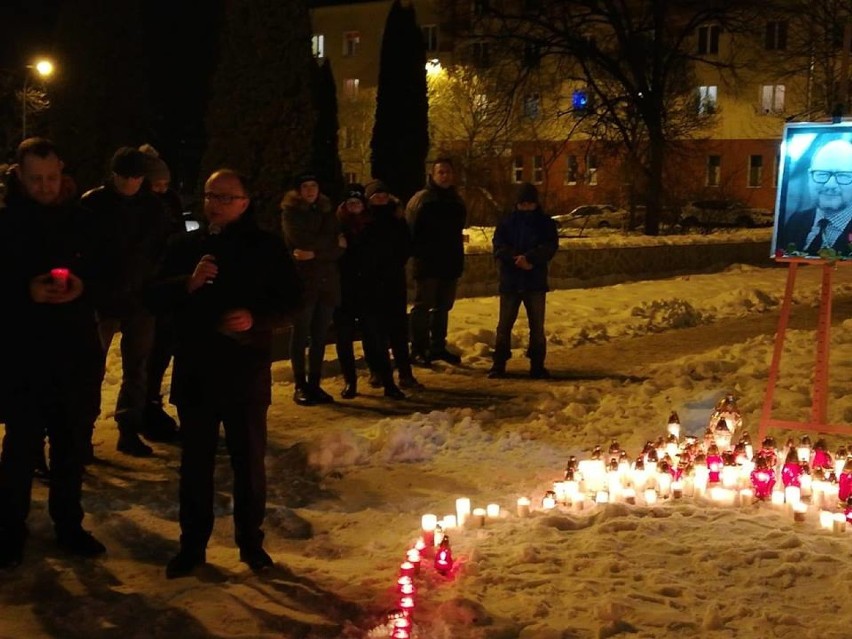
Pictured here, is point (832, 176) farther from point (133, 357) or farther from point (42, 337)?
point (42, 337)

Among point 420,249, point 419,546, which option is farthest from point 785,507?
point 420,249

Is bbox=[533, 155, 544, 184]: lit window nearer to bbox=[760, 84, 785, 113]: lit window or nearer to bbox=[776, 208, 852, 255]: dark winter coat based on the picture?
bbox=[760, 84, 785, 113]: lit window

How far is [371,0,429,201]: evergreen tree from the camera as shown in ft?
76.7

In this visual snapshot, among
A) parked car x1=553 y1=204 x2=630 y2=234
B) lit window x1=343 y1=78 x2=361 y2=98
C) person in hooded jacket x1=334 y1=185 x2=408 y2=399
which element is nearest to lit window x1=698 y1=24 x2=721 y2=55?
parked car x1=553 y1=204 x2=630 y2=234

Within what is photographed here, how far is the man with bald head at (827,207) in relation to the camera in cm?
724

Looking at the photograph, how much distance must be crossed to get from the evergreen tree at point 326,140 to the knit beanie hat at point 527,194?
386 centimetres

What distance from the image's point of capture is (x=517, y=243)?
1038 cm

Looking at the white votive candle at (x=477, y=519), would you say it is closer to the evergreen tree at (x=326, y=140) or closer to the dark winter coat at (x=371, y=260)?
the dark winter coat at (x=371, y=260)

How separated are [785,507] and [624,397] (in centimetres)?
318

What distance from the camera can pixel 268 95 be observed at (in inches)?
534

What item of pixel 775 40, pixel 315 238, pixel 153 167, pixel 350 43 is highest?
pixel 350 43

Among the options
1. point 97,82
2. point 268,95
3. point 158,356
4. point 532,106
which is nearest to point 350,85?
point 532,106

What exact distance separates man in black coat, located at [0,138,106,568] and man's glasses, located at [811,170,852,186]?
4806 millimetres

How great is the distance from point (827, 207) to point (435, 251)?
173 inches
